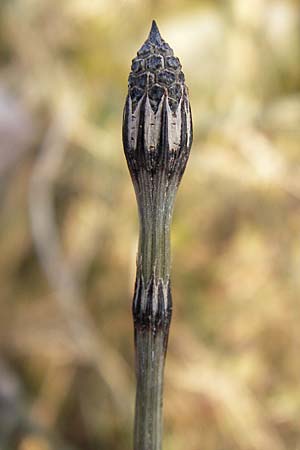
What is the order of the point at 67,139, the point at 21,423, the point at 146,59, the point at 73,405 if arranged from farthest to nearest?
the point at 67,139 < the point at 73,405 < the point at 21,423 < the point at 146,59

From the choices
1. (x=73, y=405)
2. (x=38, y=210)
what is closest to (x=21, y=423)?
(x=73, y=405)

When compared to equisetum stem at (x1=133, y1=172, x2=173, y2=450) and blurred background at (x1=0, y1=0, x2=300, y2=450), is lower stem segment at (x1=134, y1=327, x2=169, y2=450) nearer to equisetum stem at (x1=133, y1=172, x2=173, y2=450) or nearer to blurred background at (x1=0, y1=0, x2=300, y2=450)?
equisetum stem at (x1=133, y1=172, x2=173, y2=450)

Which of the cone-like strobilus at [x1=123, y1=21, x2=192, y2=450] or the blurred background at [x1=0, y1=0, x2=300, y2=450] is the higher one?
the blurred background at [x1=0, y1=0, x2=300, y2=450]

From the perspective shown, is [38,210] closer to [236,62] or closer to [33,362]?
[33,362]

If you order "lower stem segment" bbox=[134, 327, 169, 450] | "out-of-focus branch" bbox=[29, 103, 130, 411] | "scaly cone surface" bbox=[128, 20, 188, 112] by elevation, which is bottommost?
"lower stem segment" bbox=[134, 327, 169, 450]

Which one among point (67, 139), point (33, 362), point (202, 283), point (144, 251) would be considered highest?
point (67, 139)

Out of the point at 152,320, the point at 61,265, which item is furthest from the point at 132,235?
the point at 152,320

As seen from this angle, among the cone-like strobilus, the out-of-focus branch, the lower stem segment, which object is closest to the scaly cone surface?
the cone-like strobilus
